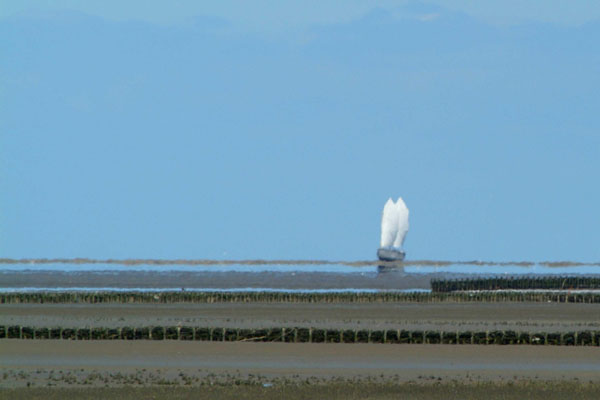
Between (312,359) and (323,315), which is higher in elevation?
(312,359)

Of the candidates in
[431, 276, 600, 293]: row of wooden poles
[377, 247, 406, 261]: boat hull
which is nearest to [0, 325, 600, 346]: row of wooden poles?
[431, 276, 600, 293]: row of wooden poles

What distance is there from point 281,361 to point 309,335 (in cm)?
612

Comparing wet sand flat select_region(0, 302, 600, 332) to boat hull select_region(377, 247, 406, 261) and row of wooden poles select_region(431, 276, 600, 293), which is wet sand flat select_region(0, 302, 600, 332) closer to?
row of wooden poles select_region(431, 276, 600, 293)

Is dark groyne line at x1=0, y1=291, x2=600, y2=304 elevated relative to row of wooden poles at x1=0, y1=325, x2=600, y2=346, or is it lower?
lower

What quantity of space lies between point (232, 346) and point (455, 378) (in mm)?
10383

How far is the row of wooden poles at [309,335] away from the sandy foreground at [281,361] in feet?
3.64

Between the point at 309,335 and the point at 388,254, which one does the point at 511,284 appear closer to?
the point at 309,335

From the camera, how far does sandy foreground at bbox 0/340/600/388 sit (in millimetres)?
32938

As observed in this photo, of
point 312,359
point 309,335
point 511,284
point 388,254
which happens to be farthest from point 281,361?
point 388,254

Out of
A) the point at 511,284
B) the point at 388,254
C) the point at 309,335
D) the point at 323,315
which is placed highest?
the point at 309,335

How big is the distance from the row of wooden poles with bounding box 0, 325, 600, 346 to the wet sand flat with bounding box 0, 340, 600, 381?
1104 millimetres

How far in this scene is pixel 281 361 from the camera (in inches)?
1441

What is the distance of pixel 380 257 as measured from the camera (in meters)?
173

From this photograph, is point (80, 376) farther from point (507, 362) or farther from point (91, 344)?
point (507, 362)
